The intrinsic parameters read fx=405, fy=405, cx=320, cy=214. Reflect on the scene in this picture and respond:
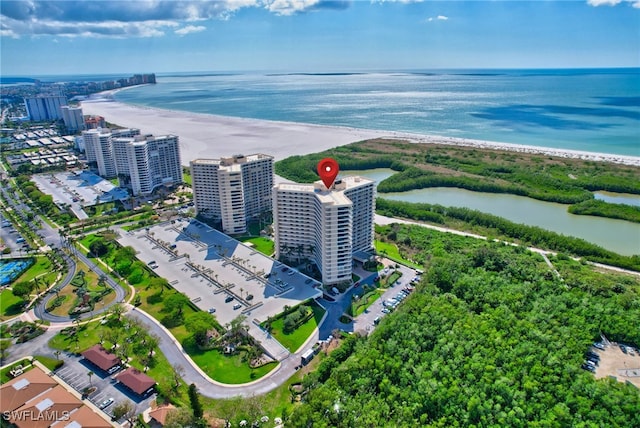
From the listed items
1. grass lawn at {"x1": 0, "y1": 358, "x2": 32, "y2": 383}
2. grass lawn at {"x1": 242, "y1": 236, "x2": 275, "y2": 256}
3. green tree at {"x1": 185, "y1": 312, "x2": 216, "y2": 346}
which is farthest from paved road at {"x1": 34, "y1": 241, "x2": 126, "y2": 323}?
grass lawn at {"x1": 242, "y1": 236, "x2": 275, "y2": 256}

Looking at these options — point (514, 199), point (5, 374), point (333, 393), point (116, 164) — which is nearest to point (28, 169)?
point (116, 164)

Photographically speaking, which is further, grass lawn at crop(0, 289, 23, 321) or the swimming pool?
the swimming pool

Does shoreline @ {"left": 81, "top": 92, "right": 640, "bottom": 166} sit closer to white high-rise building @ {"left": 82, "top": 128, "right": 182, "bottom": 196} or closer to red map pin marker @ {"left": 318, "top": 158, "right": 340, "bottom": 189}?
white high-rise building @ {"left": 82, "top": 128, "right": 182, "bottom": 196}

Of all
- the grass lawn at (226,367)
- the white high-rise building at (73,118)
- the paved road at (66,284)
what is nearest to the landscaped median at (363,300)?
the grass lawn at (226,367)

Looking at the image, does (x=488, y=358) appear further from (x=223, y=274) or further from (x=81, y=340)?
(x=81, y=340)

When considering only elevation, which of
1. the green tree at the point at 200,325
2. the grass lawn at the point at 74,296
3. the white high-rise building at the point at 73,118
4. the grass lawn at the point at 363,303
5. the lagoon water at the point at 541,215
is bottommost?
the grass lawn at the point at 74,296

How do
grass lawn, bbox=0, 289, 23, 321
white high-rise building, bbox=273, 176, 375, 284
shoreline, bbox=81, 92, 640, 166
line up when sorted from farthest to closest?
shoreline, bbox=81, 92, 640, 166 < white high-rise building, bbox=273, 176, 375, 284 < grass lawn, bbox=0, 289, 23, 321

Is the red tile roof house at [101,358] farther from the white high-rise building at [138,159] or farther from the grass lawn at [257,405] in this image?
the white high-rise building at [138,159]
